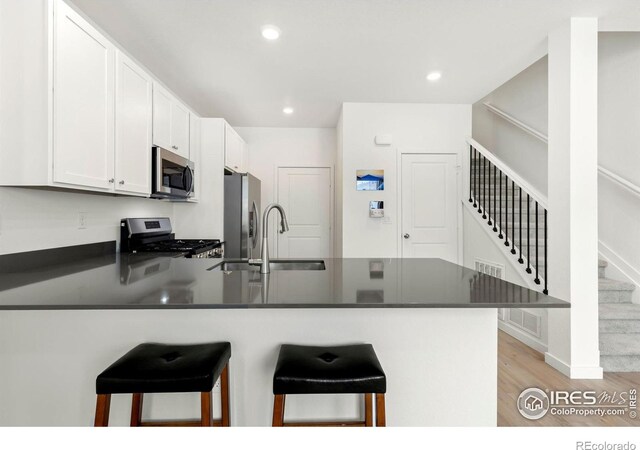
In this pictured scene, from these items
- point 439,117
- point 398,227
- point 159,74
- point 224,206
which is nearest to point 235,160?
point 224,206

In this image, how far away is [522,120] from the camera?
178 inches

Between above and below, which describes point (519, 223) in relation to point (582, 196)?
below

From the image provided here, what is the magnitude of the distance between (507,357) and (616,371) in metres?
0.75

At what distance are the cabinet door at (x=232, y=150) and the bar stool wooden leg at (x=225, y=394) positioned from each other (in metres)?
3.00

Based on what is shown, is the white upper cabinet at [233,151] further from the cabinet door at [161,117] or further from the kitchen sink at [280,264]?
the kitchen sink at [280,264]

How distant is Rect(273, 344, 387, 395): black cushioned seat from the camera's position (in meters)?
1.11

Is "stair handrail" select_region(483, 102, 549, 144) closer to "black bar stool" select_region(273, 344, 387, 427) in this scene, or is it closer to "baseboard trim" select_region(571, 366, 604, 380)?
"baseboard trim" select_region(571, 366, 604, 380)

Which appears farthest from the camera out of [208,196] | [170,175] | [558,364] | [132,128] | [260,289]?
[208,196]

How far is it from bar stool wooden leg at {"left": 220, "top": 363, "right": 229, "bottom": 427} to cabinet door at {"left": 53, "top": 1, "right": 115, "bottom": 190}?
1.28m

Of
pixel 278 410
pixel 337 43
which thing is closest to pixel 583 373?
pixel 278 410

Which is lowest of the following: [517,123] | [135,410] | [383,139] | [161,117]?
[135,410]

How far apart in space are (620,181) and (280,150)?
4050mm

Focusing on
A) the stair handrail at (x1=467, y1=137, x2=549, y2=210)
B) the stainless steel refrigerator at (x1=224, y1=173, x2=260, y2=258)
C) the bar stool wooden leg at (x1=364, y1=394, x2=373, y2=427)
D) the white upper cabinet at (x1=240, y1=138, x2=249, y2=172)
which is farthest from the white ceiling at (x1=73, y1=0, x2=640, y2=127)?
the bar stool wooden leg at (x1=364, y1=394, x2=373, y2=427)

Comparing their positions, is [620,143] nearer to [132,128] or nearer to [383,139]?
[383,139]
